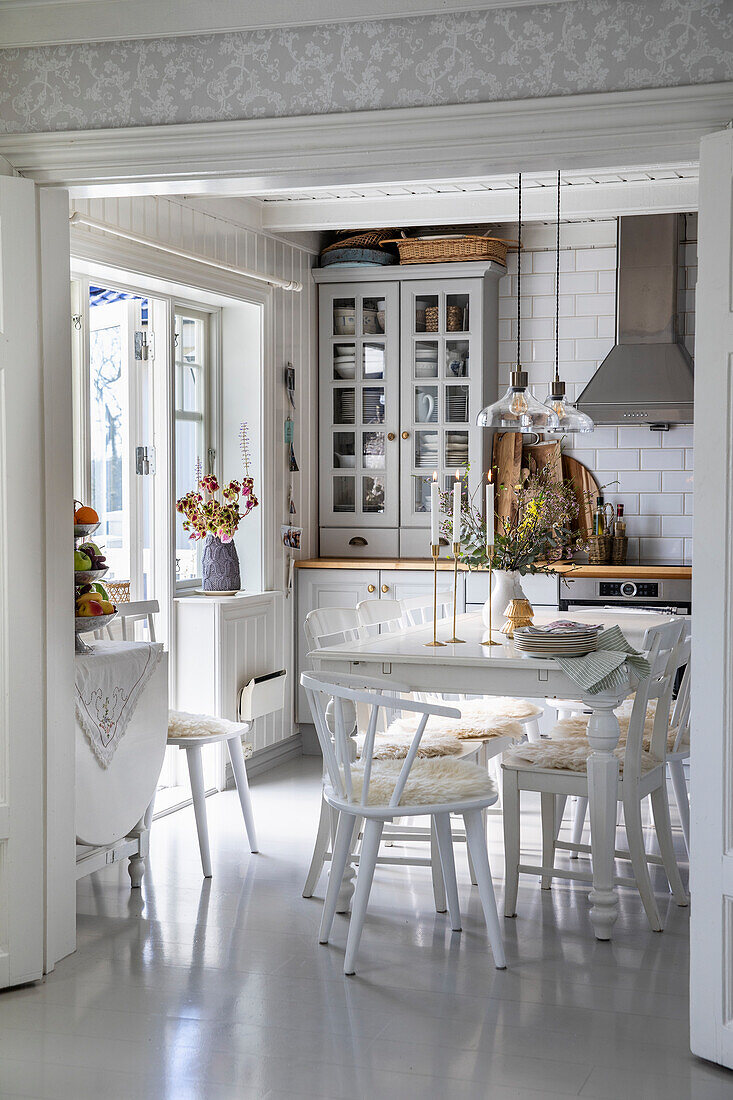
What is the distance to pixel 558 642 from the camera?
3.57 m

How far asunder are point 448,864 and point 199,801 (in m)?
1.03

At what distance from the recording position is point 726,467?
2680 millimetres

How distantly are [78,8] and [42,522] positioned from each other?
1.40 m

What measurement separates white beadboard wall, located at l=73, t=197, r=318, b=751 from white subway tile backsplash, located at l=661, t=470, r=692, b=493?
6.33 ft

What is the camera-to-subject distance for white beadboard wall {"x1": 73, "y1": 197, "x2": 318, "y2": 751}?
5.02 metres

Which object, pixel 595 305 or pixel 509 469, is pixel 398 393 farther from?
pixel 595 305

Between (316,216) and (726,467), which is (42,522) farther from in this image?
(316,216)

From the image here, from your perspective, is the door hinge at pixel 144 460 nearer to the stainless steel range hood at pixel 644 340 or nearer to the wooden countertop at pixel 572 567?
the wooden countertop at pixel 572 567

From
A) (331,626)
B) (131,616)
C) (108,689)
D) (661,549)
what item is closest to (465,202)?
(661,549)

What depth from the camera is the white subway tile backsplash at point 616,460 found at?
20.7ft

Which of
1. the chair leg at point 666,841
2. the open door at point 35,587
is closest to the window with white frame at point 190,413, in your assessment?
the open door at point 35,587

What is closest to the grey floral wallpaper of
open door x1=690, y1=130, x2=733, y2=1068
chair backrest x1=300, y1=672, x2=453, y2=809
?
open door x1=690, y1=130, x2=733, y2=1068

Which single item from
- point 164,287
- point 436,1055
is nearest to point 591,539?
point 164,287

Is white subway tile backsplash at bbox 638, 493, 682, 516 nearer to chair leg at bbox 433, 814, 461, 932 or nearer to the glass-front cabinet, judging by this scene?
the glass-front cabinet
